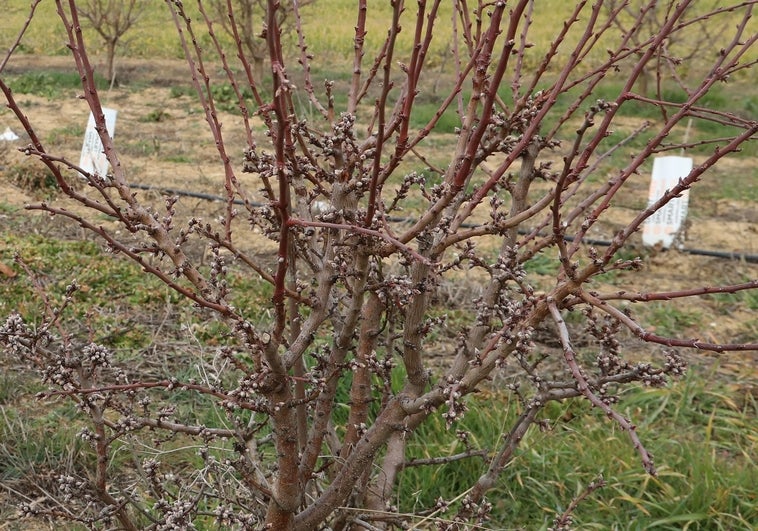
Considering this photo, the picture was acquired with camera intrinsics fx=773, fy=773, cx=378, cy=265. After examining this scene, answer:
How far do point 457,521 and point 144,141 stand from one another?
6877 mm

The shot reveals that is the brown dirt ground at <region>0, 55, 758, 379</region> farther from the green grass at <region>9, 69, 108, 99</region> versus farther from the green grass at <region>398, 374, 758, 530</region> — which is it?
the green grass at <region>398, 374, 758, 530</region>

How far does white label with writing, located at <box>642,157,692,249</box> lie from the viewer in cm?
461

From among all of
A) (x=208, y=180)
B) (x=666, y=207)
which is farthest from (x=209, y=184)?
(x=666, y=207)

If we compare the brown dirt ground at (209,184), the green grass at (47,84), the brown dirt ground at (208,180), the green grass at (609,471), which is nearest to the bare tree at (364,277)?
the green grass at (609,471)

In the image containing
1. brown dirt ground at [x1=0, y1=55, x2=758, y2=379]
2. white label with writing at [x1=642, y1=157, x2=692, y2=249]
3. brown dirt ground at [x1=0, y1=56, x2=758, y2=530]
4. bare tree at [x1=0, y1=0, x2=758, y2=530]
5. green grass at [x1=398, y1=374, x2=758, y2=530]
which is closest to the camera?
bare tree at [x1=0, y1=0, x2=758, y2=530]

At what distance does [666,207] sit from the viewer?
5059 mm

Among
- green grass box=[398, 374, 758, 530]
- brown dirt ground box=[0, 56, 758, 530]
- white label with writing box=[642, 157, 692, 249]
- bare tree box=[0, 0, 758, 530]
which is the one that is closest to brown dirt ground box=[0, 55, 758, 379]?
brown dirt ground box=[0, 56, 758, 530]

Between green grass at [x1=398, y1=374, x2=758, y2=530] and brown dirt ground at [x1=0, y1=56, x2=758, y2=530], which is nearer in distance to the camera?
green grass at [x1=398, y1=374, x2=758, y2=530]

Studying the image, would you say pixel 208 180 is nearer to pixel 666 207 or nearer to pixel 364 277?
pixel 666 207

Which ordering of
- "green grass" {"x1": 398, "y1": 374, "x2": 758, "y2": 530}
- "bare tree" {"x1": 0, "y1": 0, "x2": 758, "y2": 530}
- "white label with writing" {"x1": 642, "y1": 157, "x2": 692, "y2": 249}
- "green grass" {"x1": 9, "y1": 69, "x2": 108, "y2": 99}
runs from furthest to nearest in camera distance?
"green grass" {"x1": 9, "y1": 69, "x2": 108, "y2": 99} < "white label with writing" {"x1": 642, "y1": 157, "x2": 692, "y2": 249} < "green grass" {"x1": 398, "y1": 374, "x2": 758, "y2": 530} < "bare tree" {"x1": 0, "y1": 0, "x2": 758, "y2": 530}

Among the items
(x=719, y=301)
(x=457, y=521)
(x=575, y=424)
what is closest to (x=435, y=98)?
(x=719, y=301)

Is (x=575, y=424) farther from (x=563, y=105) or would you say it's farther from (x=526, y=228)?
(x=563, y=105)

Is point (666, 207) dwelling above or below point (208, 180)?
above

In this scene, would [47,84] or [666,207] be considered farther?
[47,84]
